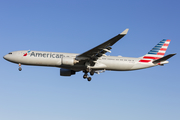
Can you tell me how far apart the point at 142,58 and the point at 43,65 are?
14832 millimetres

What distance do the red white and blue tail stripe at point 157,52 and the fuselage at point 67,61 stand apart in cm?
86

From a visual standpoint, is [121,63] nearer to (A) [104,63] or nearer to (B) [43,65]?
(A) [104,63]

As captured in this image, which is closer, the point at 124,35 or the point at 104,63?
the point at 124,35

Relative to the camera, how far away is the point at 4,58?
130ft

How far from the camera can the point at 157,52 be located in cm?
4188

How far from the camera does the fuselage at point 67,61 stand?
3747cm

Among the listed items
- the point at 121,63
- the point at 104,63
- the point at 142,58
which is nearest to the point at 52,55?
the point at 104,63

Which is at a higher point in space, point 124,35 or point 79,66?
point 124,35

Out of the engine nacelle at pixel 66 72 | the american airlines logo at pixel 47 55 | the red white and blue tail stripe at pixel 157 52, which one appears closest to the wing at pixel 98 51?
the american airlines logo at pixel 47 55

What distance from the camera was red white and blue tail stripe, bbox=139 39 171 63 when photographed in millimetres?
40919

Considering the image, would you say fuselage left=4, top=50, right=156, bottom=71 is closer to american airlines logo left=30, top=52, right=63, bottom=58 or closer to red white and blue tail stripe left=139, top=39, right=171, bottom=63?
american airlines logo left=30, top=52, right=63, bottom=58

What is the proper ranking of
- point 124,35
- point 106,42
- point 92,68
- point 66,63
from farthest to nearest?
point 92,68
point 66,63
point 106,42
point 124,35

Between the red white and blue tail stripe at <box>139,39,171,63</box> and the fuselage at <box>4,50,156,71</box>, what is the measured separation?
86cm

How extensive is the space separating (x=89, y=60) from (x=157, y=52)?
11393mm
